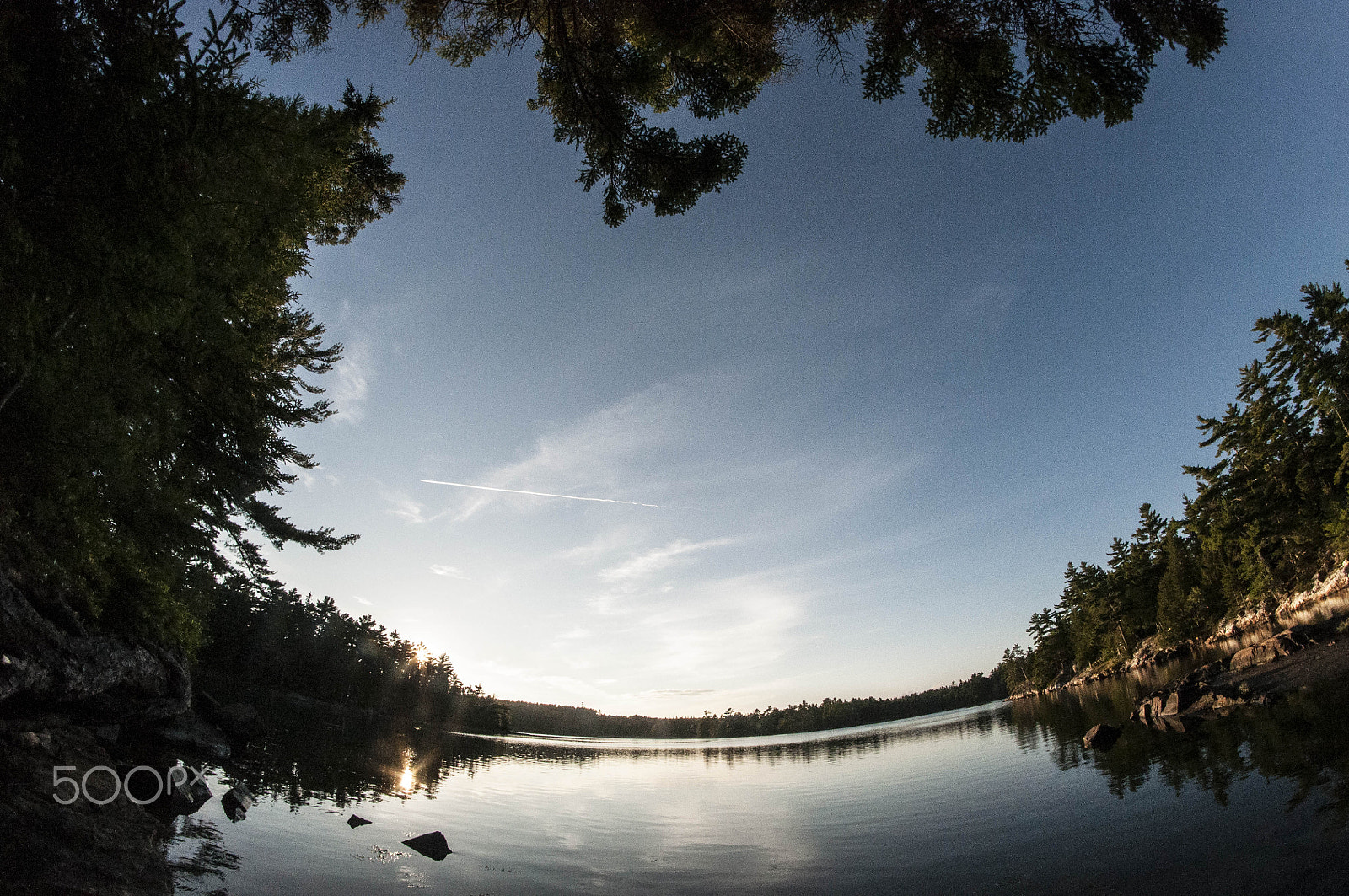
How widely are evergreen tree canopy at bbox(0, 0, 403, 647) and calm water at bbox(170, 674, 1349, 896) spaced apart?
23.8 feet

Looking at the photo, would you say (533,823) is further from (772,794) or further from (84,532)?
(84,532)

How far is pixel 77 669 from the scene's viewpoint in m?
10.7

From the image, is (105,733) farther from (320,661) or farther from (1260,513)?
(320,661)

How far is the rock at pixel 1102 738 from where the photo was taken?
742 inches

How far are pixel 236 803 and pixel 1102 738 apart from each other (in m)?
27.1

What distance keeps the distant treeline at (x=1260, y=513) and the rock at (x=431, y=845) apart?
53.6 metres

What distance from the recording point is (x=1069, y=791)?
533 inches

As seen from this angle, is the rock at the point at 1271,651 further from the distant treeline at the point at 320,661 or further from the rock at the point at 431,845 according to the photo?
the distant treeline at the point at 320,661

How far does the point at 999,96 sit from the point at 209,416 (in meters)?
25.7

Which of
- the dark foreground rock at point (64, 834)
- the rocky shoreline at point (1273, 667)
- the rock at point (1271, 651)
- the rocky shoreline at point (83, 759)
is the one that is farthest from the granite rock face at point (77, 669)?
the rock at point (1271, 651)

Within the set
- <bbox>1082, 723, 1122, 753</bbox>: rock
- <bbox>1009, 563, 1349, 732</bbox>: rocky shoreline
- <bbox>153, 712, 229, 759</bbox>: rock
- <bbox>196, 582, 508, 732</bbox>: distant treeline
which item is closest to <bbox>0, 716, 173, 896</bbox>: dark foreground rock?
<bbox>153, 712, 229, 759</bbox>: rock

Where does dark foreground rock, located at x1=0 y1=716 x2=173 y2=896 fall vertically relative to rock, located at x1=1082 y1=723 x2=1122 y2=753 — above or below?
→ above

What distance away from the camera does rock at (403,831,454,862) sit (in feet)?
34.8

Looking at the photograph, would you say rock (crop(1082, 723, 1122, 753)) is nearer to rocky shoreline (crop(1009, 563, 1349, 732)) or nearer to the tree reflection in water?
the tree reflection in water
